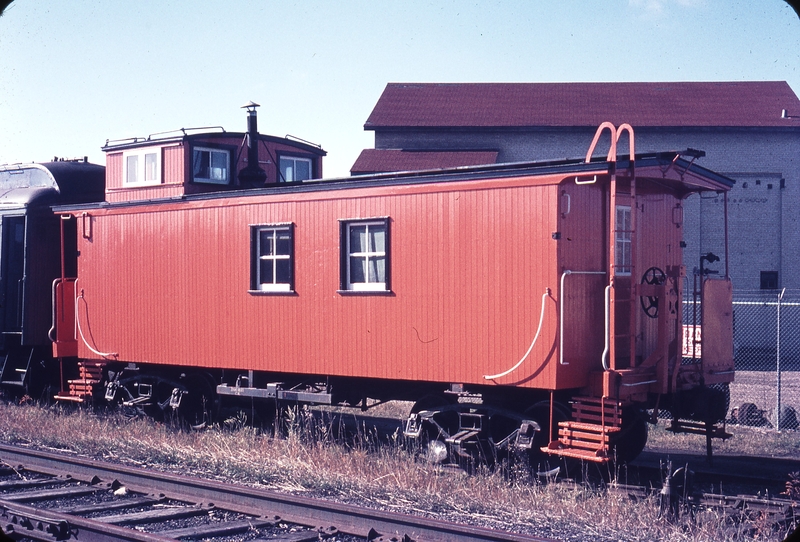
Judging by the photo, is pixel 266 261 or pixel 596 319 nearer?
pixel 596 319

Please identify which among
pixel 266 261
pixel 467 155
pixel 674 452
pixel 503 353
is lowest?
pixel 674 452

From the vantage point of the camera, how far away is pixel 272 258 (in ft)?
40.0

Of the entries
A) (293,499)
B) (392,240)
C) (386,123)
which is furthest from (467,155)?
(293,499)

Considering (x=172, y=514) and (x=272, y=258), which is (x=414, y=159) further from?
(x=172, y=514)

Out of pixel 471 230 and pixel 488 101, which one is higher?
pixel 488 101

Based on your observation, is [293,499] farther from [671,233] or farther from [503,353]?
[671,233]

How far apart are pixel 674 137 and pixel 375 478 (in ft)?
88.5

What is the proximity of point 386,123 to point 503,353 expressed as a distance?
25.9 meters

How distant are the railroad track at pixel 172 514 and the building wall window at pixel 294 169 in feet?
24.1

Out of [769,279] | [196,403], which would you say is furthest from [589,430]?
[769,279]

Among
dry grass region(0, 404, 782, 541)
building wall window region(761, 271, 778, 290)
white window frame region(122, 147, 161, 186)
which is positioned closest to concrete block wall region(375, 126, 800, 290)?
building wall window region(761, 271, 778, 290)

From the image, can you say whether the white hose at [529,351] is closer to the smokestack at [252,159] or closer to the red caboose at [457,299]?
the red caboose at [457,299]

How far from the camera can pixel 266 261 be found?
12.3 metres

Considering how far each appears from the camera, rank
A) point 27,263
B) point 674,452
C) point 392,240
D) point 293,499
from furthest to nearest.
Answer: point 27,263 → point 674,452 → point 392,240 → point 293,499
